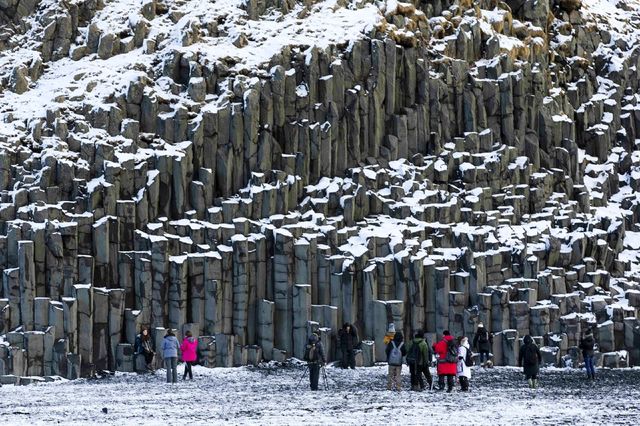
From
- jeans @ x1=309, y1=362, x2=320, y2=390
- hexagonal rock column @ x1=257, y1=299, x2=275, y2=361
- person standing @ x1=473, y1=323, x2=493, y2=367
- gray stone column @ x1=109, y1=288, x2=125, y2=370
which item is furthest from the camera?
hexagonal rock column @ x1=257, y1=299, x2=275, y2=361

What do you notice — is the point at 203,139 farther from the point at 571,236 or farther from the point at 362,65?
the point at 571,236

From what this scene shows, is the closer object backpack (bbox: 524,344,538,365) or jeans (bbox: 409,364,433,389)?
jeans (bbox: 409,364,433,389)

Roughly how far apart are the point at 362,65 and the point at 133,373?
58.1 ft

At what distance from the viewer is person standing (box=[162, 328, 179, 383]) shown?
55.6 m

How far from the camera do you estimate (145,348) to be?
6109 centimetres

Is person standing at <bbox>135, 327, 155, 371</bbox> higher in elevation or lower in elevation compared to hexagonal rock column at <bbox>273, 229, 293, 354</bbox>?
lower

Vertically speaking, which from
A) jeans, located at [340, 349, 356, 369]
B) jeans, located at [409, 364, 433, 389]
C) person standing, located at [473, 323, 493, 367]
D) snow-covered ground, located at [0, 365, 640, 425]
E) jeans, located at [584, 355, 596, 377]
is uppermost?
person standing, located at [473, 323, 493, 367]

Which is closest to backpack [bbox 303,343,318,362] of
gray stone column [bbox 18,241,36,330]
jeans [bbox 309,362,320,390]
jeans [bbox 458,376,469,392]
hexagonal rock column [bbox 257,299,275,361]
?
jeans [bbox 309,362,320,390]

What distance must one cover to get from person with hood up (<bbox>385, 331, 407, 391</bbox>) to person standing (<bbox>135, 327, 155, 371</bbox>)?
445 inches

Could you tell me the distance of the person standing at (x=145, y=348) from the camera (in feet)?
201

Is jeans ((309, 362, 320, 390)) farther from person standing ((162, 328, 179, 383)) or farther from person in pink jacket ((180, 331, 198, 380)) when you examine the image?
person in pink jacket ((180, 331, 198, 380))

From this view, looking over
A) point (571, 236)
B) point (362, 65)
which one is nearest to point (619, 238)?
point (571, 236)

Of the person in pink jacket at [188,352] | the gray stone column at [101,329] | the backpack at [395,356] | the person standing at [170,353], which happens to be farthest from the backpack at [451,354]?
the gray stone column at [101,329]

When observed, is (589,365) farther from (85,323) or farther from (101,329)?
(85,323)
